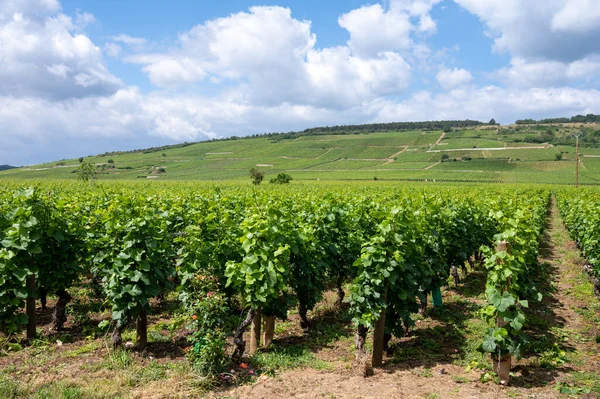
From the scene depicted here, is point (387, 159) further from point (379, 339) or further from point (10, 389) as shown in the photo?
point (10, 389)

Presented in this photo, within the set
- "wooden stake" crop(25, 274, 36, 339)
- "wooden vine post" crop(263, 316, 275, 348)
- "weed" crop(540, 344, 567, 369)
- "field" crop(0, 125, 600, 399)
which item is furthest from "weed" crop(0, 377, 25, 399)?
"weed" crop(540, 344, 567, 369)

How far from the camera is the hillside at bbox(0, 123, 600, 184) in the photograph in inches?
3593

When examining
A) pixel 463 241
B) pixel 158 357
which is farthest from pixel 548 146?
pixel 158 357

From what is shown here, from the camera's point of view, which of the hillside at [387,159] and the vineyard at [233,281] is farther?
the hillside at [387,159]

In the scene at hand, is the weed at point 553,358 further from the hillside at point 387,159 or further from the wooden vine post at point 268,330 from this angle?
the hillside at point 387,159

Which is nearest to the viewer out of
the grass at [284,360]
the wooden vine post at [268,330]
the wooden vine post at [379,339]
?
the grass at [284,360]

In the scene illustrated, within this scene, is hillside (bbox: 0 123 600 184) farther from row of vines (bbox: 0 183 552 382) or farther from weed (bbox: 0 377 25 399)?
weed (bbox: 0 377 25 399)

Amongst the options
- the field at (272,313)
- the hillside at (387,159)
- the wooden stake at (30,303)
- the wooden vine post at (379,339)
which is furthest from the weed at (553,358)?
the hillside at (387,159)

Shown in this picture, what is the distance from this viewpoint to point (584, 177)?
79125 millimetres

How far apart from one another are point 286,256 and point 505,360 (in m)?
3.67

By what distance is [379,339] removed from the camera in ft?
22.0

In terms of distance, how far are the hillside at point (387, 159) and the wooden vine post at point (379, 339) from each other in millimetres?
80467

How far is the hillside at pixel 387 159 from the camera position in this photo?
299 ft

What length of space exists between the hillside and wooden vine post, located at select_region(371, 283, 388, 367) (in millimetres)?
80467
